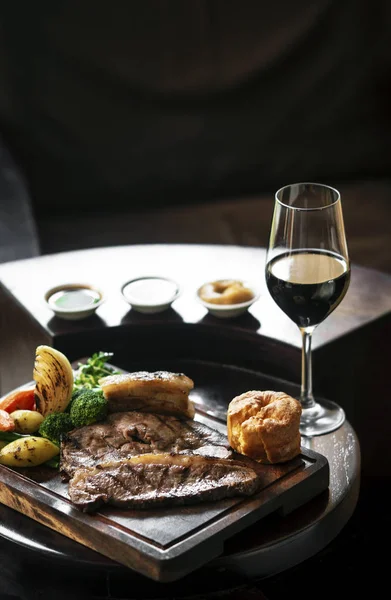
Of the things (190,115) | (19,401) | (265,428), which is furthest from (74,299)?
(190,115)

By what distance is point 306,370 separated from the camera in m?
2.29

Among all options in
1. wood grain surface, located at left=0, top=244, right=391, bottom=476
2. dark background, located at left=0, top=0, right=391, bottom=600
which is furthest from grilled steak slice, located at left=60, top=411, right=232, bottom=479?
dark background, located at left=0, top=0, right=391, bottom=600

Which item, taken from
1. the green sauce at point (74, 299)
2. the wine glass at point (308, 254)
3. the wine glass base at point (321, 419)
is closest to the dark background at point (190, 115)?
the green sauce at point (74, 299)

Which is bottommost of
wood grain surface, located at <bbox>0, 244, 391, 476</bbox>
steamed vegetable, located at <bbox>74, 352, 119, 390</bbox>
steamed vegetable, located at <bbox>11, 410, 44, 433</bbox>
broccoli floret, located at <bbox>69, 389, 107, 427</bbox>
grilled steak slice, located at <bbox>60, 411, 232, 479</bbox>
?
grilled steak slice, located at <bbox>60, 411, 232, 479</bbox>

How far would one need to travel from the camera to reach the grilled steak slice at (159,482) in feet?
5.66

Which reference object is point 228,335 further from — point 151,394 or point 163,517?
point 163,517

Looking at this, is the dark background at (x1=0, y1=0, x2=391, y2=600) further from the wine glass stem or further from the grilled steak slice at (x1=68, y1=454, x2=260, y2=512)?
the grilled steak slice at (x1=68, y1=454, x2=260, y2=512)

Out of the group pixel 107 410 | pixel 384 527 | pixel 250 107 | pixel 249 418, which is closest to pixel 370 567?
pixel 384 527

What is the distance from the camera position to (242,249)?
3.33 metres

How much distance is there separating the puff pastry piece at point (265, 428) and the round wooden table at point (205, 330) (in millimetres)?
131

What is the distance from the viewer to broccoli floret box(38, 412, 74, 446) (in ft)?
6.55

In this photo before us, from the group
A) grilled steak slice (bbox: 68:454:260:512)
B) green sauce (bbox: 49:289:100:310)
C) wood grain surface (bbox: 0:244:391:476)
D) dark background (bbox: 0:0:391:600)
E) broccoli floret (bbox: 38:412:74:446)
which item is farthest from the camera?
dark background (bbox: 0:0:391:600)

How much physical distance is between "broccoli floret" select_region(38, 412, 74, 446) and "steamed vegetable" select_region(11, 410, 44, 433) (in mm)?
18

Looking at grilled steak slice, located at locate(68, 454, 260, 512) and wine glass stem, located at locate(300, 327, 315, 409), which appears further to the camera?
wine glass stem, located at locate(300, 327, 315, 409)
